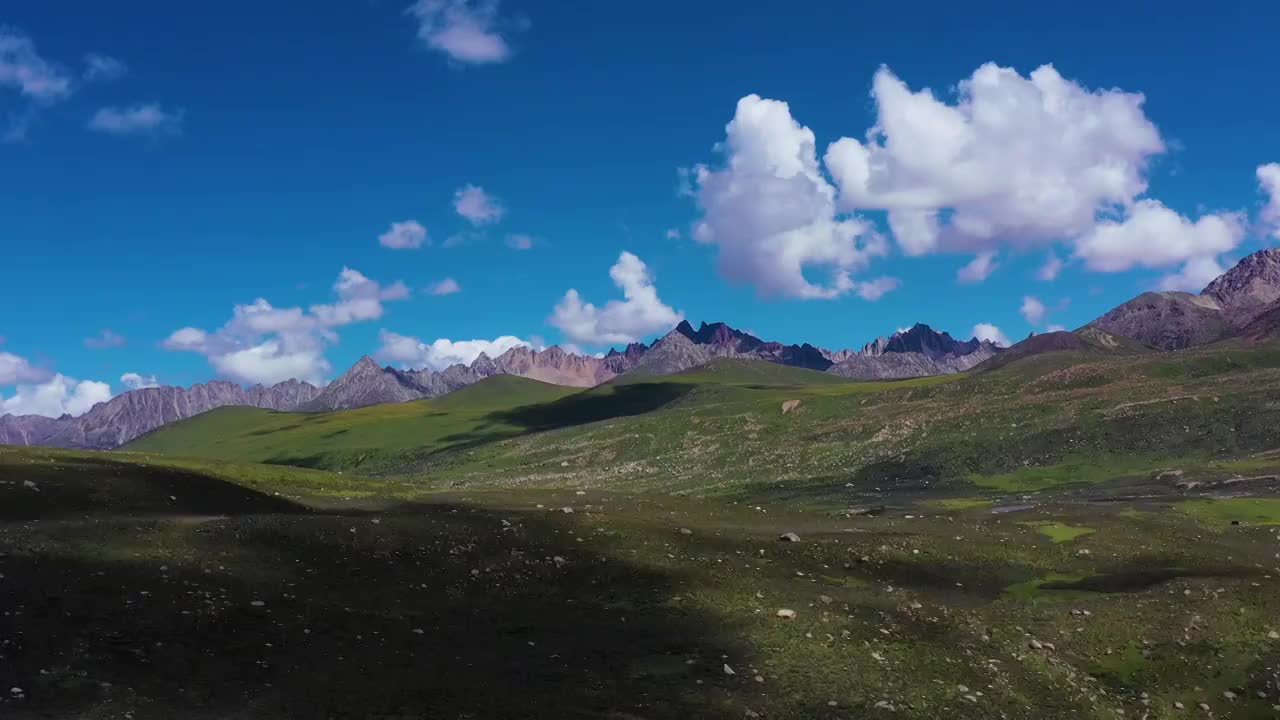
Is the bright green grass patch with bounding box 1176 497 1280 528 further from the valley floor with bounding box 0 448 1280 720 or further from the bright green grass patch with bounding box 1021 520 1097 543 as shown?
the bright green grass patch with bounding box 1021 520 1097 543

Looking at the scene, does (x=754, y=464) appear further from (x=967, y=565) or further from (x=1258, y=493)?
(x=967, y=565)

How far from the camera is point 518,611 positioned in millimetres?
28594

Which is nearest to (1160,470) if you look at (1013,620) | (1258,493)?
(1258,493)

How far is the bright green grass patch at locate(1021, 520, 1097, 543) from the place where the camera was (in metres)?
47.9

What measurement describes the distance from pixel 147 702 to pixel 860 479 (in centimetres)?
10470

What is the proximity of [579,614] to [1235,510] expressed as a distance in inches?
2093

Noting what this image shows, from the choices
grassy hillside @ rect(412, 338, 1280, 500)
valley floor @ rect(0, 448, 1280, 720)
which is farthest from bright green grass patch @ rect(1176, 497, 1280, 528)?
grassy hillside @ rect(412, 338, 1280, 500)

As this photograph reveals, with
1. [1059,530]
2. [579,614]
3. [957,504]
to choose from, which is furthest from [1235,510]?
[579,614]

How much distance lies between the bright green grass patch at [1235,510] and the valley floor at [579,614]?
8.00 metres

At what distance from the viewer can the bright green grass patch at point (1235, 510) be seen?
5528 cm

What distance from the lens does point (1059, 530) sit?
1969 inches

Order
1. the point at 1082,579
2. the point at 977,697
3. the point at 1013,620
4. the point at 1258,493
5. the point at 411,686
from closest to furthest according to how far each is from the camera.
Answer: the point at 411,686 < the point at 977,697 < the point at 1013,620 < the point at 1082,579 < the point at 1258,493

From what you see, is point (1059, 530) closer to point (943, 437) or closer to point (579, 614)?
point (579, 614)

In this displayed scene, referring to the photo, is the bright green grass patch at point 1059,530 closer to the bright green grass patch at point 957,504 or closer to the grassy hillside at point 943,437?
the bright green grass patch at point 957,504
